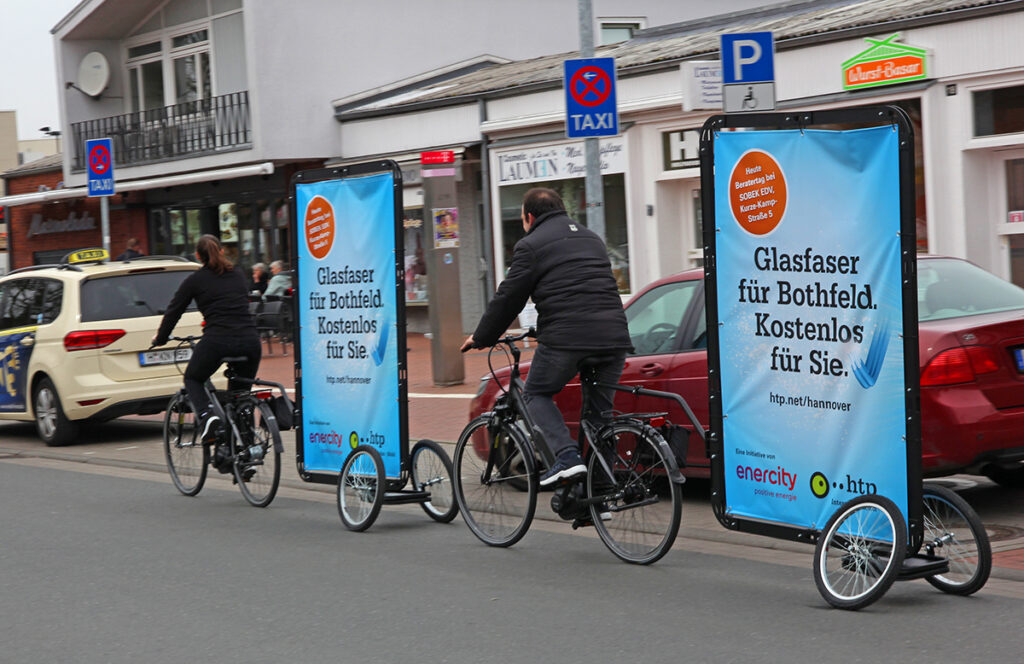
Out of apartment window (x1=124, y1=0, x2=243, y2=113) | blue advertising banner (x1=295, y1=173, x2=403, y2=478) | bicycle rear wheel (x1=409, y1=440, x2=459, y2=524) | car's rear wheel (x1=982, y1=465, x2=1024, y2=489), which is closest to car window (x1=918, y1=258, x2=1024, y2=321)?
car's rear wheel (x1=982, y1=465, x2=1024, y2=489)

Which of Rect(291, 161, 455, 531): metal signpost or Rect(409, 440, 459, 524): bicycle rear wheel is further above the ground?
Rect(291, 161, 455, 531): metal signpost

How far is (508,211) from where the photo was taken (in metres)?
21.8

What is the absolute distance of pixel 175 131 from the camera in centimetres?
2839

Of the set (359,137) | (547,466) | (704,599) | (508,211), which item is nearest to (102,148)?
(508,211)

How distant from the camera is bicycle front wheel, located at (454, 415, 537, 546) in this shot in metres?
7.25

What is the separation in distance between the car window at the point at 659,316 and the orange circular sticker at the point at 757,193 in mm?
2051

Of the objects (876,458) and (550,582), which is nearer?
(876,458)

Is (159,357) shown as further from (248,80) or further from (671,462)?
(248,80)

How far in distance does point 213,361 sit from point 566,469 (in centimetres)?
341

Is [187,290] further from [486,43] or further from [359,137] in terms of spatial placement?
[486,43]

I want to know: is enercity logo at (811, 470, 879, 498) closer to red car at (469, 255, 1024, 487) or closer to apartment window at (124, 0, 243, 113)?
red car at (469, 255, 1024, 487)

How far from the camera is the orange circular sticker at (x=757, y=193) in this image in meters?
6.18

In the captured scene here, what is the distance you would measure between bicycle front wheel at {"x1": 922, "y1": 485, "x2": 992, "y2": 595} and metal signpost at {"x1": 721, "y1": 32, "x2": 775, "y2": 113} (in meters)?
3.83

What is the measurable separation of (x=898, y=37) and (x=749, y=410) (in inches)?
416
